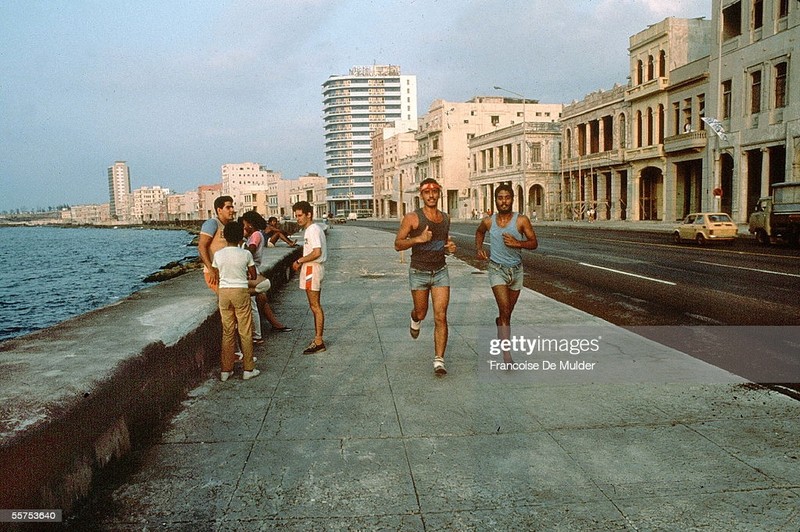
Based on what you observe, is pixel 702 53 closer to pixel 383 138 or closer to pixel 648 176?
pixel 648 176

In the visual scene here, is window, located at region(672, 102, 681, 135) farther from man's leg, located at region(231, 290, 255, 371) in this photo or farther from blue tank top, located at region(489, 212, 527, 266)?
man's leg, located at region(231, 290, 255, 371)

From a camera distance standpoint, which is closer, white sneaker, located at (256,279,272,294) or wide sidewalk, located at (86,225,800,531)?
wide sidewalk, located at (86,225,800,531)

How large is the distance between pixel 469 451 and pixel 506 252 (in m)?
2.61

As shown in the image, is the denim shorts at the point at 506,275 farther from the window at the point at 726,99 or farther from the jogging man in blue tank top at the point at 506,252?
the window at the point at 726,99

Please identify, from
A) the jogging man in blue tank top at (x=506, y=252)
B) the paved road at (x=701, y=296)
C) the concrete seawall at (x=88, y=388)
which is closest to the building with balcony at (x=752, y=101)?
the paved road at (x=701, y=296)

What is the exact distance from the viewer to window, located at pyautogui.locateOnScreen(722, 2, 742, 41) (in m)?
37.5

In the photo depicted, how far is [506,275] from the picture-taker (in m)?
6.42

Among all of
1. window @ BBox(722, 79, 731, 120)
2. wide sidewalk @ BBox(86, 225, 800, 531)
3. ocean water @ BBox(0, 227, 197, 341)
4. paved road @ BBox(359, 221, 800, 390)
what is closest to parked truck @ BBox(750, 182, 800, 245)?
paved road @ BBox(359, 221, 800, 390)

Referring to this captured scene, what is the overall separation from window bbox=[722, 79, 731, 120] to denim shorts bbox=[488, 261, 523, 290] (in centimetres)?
3757

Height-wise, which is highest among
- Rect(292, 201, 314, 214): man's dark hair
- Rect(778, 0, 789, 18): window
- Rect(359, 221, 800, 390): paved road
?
Rect(778, 0, 789, 18): window

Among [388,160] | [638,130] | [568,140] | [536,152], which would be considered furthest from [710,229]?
[388,160]

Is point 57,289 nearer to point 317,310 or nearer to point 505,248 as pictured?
point 317,310

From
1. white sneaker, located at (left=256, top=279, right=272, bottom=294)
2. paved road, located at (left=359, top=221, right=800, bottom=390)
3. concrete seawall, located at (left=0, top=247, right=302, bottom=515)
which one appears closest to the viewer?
concrete seawall, located at (left=0, top=247, right=302, bottom=515)

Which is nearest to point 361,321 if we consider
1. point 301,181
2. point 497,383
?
point 497,383
